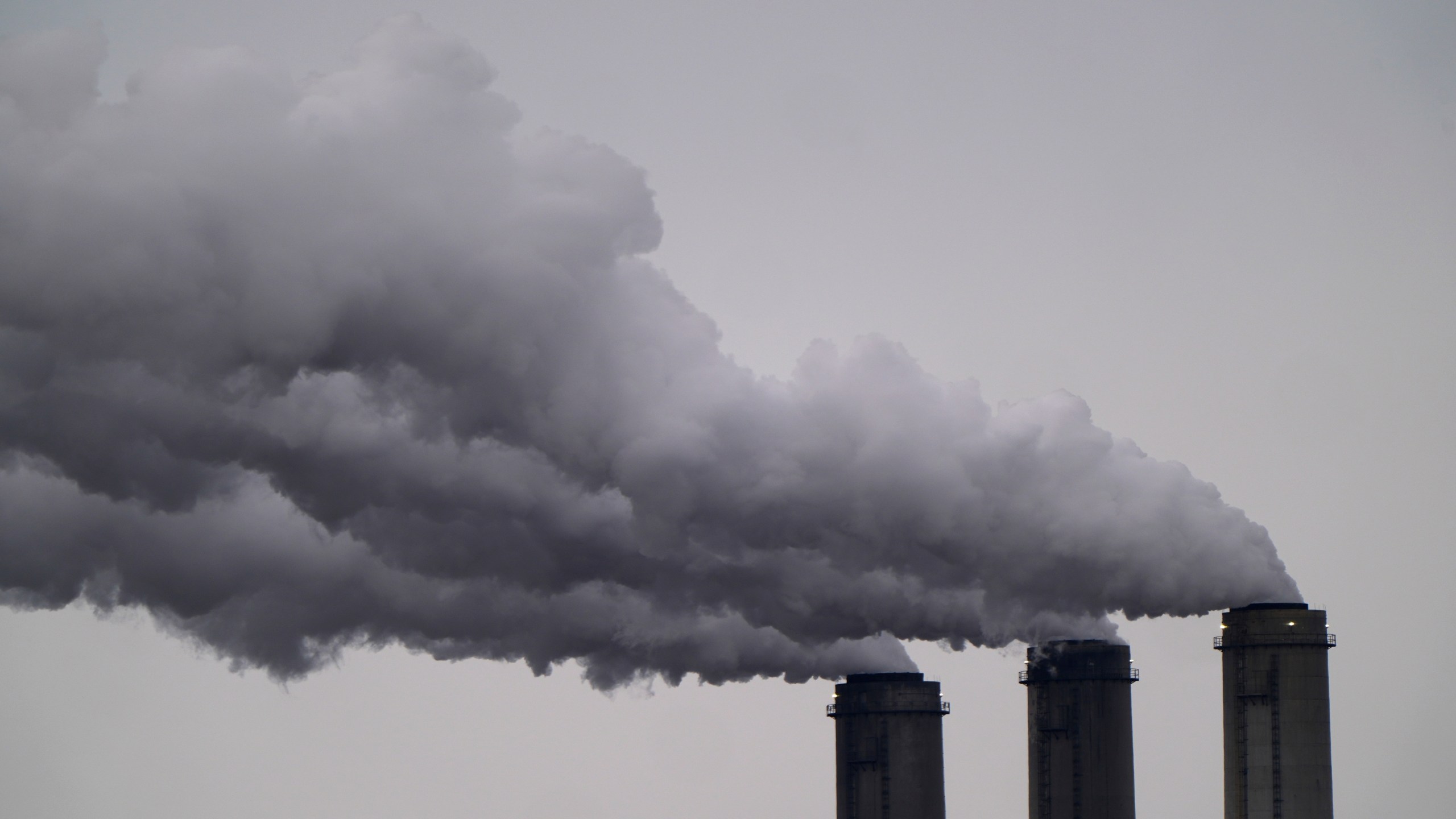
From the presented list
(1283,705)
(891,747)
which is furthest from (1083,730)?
(1283,705)

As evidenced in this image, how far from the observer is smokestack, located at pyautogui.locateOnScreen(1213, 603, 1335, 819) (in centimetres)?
8050

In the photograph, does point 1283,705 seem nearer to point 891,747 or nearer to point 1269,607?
point 1269,607

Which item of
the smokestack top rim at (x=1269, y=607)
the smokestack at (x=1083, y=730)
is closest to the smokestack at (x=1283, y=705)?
the smokestack top rim at (x=1269, y=607)

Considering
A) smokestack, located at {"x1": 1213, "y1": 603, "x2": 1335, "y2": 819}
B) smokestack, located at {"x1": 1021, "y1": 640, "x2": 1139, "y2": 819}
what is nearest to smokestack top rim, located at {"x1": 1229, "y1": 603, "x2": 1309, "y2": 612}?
smokestack, located at {"x1": 1213, "y1": 603, "x2": 1335, "y2": 819}

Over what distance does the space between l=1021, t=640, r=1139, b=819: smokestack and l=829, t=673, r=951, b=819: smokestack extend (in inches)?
241

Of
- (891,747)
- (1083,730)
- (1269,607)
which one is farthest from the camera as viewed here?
(1083,730)

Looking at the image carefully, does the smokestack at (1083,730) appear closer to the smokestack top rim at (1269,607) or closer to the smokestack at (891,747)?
the smokestack at (891,747)

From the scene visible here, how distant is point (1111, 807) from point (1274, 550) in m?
24.9

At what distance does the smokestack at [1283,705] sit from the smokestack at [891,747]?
19774 mm

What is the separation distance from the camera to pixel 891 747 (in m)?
98.0

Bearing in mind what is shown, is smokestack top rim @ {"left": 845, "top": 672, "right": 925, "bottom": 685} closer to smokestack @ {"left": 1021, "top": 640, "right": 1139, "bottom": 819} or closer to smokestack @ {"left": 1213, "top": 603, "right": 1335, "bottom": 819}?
smokestack @ {"left": 1021, "top": 640, "right": 1139, "bottom": 819}

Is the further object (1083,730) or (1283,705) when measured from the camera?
(1083,730)

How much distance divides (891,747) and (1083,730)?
10.3 m

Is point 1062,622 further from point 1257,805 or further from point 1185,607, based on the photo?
point 1257,805
